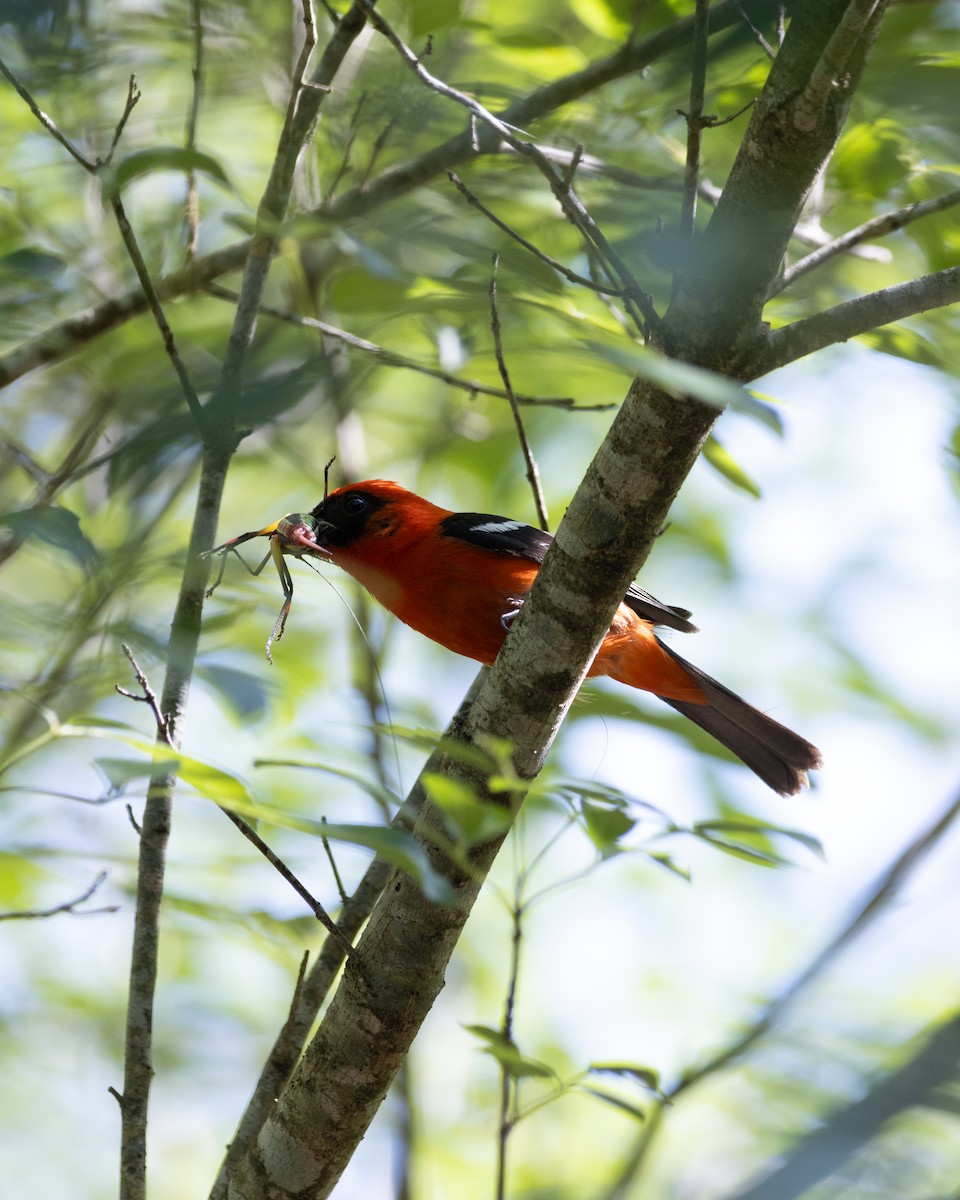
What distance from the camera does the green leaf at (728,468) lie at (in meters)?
3.62

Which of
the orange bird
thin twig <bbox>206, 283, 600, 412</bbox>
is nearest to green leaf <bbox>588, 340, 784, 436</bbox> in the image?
thin twig <bbox>206, 283, 600, 412</bbox>

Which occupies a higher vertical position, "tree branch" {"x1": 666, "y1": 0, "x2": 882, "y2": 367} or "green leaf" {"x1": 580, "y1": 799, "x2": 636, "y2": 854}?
"tree branch" {"x1": 666, "y1": 0, "x2": 882, "y2": 367}

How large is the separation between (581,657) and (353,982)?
0.98 metres

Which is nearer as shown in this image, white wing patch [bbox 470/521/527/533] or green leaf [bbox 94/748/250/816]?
green leaf [bbox 94/748/250/816]

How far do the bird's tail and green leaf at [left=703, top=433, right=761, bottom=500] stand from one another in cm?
180

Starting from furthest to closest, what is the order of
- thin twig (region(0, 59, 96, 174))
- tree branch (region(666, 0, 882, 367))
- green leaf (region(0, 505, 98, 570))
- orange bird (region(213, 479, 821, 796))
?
1. orange bird (region(213, 479, 821, 796))
2. thin twig (region(0, 59, 96, 174))
3. tree branch (region(666, 0, 882, 367))
4. green leaf (region(0, 505, 98, 570))

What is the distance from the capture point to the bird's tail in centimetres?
530

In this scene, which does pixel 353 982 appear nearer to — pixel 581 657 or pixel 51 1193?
pixel 581 657

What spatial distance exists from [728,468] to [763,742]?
6.87 feet

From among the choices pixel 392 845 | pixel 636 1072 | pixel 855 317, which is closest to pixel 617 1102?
pixel 636 1072

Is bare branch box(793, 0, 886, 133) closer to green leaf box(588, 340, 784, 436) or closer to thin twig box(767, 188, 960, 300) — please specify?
thin twig box(767, 188, 960, 300)

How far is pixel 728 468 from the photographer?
362 cm

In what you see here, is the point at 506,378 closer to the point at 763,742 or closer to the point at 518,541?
the point at 518,541

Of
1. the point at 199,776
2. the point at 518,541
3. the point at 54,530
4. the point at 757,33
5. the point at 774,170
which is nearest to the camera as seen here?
the point at 199,776
